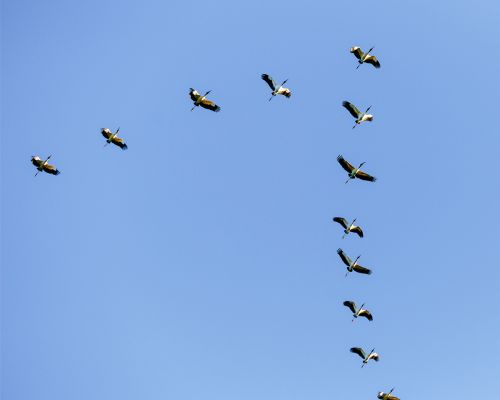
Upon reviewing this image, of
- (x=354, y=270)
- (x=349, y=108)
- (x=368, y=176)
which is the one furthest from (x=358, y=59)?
(x=354, y=270)

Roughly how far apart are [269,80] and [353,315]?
2540 centimetres

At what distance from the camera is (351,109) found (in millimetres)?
81312

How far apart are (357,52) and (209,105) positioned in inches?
615

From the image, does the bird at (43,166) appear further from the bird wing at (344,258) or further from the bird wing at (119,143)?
the bird wing at (344,258)

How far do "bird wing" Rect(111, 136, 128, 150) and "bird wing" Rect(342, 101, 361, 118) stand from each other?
22573 millimetres

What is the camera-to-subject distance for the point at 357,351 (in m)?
83.4

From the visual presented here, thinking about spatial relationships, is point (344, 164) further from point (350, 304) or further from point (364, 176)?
point (350, 304)

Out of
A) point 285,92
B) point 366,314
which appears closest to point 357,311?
point 366,314

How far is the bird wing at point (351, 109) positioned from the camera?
81125 millimetres

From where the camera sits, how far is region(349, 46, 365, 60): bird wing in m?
81.8

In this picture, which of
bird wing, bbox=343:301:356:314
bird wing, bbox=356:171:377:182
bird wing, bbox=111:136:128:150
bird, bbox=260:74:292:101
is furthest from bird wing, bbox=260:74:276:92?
bird wing, bbox=343:301:356:314

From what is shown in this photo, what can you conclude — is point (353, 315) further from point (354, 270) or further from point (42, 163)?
point (42, 163)

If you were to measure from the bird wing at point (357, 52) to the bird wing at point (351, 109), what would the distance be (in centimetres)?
504

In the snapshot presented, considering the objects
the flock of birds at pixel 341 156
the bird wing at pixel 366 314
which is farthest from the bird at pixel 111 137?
the bird wing at pixel 366 314
